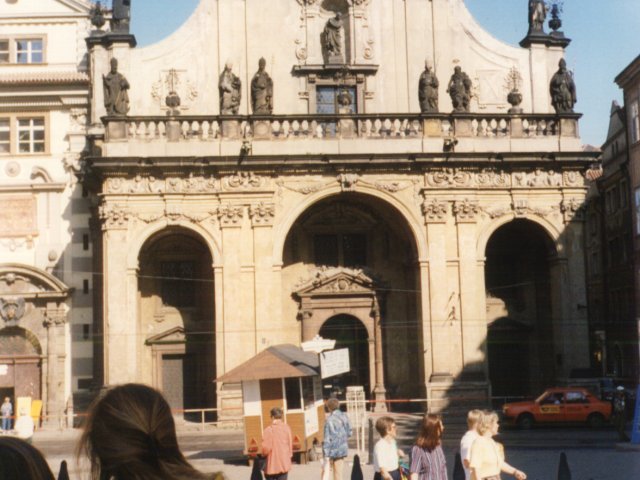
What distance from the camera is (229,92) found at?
113 feet

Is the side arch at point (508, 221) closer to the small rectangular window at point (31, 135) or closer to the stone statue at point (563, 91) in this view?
the stone statue at point (563, 91)

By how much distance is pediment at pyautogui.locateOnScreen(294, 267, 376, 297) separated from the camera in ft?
118

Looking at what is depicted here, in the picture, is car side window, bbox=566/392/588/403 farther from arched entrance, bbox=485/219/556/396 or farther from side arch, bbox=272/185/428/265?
side arch, bbox=272/185/428/265

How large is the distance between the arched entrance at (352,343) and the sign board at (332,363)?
45.5 feet

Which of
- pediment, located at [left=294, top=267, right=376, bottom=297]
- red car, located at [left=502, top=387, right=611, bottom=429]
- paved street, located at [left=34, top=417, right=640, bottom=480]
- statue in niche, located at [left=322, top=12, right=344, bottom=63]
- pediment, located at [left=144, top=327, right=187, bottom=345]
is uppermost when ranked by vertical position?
statue in niche, located at [left=322, top=12, right=344, bottom=63]

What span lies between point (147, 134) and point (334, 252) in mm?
A: 7698

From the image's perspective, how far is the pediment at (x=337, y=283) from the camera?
118 ft

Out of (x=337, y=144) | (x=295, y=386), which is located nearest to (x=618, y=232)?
(x=337, y=144)

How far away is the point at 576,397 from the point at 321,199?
33.5ft

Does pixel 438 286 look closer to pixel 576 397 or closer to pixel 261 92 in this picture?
pixel 576 397

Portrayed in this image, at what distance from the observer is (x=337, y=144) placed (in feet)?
113

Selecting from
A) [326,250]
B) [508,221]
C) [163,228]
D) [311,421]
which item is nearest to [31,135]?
[163,228]

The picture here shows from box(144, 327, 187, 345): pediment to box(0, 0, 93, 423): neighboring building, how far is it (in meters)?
3.34

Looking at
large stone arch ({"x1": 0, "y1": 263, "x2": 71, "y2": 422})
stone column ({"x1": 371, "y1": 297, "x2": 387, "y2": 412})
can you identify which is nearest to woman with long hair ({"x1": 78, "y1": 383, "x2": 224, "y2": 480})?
stone column ({"x1": 371, "y1": 297, "x2": 387, "y2": 412})
